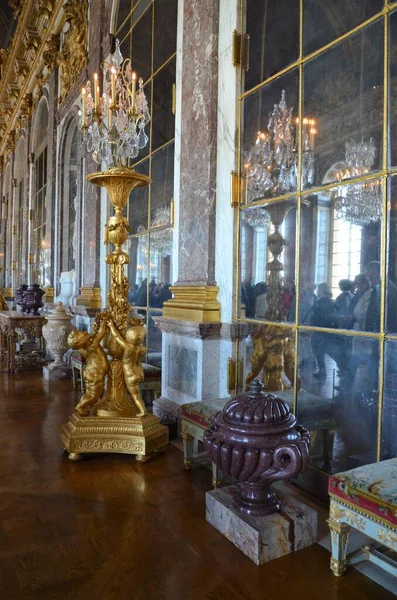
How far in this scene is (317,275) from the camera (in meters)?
3.12

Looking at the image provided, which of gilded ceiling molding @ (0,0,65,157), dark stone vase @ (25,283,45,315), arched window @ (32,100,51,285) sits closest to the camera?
dark stone vase @ (25,283,45,315)

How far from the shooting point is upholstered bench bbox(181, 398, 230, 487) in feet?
10.4

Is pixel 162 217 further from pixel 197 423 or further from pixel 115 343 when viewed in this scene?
pixel 197 423

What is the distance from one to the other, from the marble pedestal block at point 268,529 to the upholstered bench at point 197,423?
1.89ft

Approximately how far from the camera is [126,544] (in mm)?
2412

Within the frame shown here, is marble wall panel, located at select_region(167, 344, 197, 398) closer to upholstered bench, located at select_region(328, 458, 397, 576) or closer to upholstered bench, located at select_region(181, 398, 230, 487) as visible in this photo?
upholstered bench, located at select_region(181, 398, 230, 487)

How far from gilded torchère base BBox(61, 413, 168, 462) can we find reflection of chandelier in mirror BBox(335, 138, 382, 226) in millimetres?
2190

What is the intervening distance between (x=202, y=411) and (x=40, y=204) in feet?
30.2

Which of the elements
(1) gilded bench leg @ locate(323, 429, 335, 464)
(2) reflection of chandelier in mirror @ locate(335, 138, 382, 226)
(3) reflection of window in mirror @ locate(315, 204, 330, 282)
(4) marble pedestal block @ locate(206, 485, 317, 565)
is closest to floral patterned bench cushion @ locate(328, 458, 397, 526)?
(4) marble pedestal block @ locate(206, 485, 317, 565)

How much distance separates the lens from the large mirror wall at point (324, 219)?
2652mm

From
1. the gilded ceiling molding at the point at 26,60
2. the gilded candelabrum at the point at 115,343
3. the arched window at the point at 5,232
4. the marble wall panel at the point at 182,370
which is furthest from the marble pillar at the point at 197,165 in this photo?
the arched window at the point at 5,232

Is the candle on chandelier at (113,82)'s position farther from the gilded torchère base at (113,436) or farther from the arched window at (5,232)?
the arched window at (5,232)

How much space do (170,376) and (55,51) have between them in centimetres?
770

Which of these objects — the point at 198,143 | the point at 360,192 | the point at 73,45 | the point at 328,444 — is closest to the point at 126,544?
the point at 328,444
